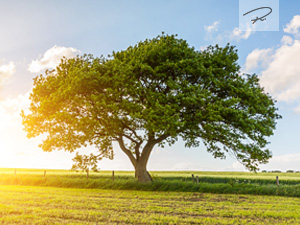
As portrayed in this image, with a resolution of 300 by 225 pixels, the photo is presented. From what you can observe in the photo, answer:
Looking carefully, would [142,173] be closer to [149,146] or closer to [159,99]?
[149,146]

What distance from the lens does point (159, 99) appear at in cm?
2350

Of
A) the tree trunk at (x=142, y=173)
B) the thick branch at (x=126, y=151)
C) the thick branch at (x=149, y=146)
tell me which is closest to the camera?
the tree trunk at (x=142, y=173)

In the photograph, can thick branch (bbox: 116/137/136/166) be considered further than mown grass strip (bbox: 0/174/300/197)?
Yes

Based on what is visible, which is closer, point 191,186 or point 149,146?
point 191,186

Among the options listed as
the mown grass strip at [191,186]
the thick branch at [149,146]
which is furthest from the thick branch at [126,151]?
the mown grass strip at [191,186]

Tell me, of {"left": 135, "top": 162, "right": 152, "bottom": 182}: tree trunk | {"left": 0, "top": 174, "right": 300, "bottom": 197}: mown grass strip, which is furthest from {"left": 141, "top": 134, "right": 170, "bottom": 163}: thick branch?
{"left": 0, "top": 174, "right": 300, "bottom": 197}: mown grass strip

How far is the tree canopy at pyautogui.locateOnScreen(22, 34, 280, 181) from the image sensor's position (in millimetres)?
23203

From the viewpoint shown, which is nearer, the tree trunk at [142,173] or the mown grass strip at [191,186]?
the mown grass strip at [191,186]

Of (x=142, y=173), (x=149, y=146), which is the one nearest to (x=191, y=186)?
(x=142, y=173)

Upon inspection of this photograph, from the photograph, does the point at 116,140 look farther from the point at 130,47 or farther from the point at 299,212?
the point at 299,212

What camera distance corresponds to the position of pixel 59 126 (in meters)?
25.2

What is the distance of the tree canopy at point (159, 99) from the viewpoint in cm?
2320

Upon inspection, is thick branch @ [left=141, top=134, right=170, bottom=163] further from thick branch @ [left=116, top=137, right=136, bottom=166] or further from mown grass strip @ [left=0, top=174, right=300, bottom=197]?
mown grass strip @ [left=0, top=174, right=300, bottom=197]

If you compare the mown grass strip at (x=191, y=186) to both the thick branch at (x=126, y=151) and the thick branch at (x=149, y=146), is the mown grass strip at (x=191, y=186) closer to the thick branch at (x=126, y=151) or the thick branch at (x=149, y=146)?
the thick branch at (x=126, y=151)
